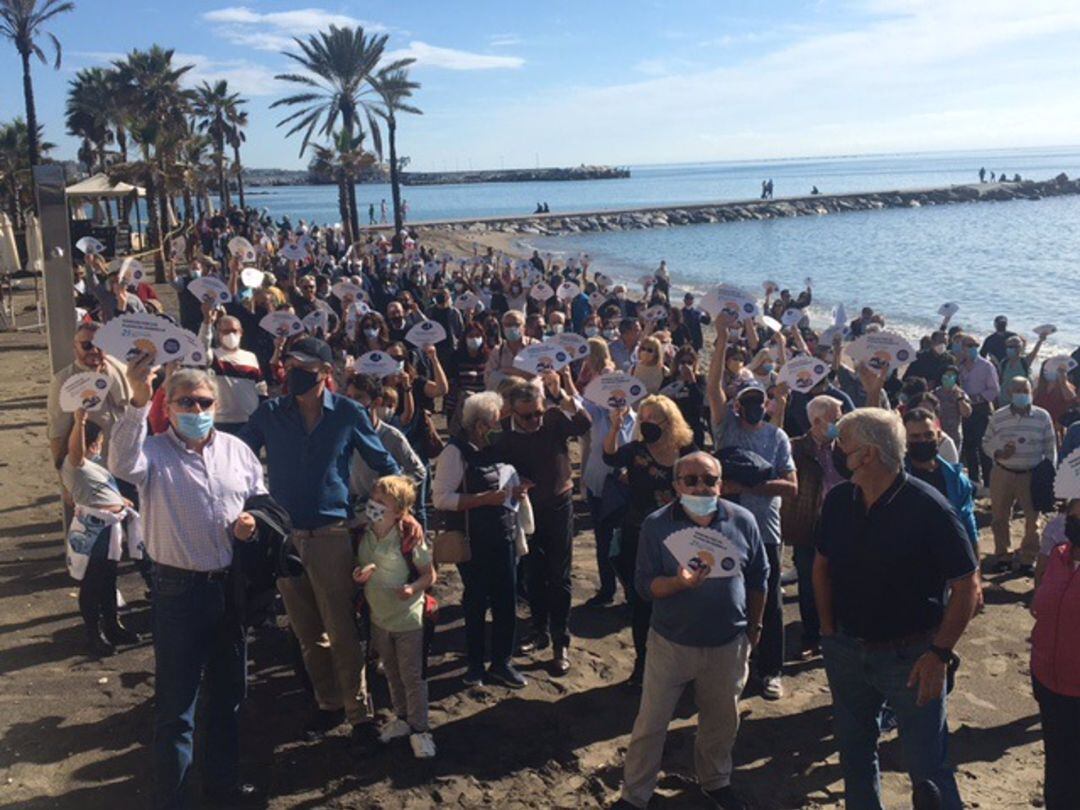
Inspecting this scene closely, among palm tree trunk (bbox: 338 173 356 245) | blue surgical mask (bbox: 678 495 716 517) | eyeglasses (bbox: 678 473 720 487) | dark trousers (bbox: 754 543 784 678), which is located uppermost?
palm tree trunk (bbox: 338 173 356 245)

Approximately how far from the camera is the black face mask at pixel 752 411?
604 centimetres

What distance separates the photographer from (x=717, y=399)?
22.2 ft

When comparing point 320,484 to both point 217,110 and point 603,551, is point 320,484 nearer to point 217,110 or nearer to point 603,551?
point 603,551

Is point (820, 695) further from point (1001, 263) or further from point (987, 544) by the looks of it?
point (1001, 263)

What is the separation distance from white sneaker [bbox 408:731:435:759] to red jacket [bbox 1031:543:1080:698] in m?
3.11

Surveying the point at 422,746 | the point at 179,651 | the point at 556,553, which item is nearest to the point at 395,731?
the point at 422,746

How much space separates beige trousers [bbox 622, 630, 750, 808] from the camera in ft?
15.3

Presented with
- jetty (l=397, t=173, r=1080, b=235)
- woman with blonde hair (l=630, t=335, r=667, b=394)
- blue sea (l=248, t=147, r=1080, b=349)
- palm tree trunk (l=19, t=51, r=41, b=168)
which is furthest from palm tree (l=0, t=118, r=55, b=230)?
woman with blonde hair (l=630, t=335, r=667, b=394)

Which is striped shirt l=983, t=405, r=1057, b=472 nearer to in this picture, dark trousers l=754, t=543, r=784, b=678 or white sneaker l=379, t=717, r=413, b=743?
dark trousers l=754, t=543, r=784, b=678

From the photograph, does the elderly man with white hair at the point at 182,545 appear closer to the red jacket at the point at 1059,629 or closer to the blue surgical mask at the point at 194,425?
the blue surgical mask at the point at 194,425

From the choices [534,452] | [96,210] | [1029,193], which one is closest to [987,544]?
[534,452]

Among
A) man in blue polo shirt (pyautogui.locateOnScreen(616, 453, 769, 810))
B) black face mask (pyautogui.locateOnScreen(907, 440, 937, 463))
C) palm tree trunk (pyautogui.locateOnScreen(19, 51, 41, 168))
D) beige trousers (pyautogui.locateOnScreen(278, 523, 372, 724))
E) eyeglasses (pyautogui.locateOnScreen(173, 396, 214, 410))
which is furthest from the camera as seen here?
palm tree trunk (pyautogui.locateOnScreen(19, 51, 41, 168))

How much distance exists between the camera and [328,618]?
5.30 metres

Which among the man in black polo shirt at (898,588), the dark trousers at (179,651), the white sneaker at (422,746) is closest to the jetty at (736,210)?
the white sneaker at (422,746)
